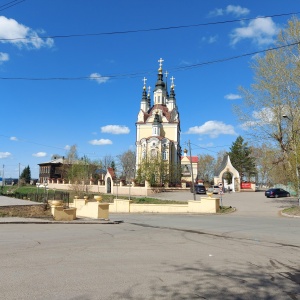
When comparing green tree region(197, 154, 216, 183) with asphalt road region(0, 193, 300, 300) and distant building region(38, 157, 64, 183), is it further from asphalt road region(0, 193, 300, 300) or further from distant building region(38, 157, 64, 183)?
asphalt road region(0, 193, 300, 300)

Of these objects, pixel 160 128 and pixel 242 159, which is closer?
pixel 160 128

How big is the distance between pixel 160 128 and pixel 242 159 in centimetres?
2571

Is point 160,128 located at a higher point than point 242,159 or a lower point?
higher

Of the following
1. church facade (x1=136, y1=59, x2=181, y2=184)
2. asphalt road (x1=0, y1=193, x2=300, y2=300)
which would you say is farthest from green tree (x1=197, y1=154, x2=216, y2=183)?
asphalt road (x1=0, y1=193, x2=300, y2=300)

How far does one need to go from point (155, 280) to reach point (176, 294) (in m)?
0.86

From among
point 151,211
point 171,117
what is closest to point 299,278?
point 151,211

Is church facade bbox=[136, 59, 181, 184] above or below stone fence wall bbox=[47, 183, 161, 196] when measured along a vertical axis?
above

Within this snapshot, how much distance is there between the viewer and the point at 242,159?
94.8 metres

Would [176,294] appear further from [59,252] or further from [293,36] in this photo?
[293,36]

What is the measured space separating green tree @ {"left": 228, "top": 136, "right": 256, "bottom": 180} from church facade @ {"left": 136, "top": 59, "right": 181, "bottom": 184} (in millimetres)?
17280

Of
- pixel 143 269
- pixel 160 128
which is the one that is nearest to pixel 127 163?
pixel 160 128

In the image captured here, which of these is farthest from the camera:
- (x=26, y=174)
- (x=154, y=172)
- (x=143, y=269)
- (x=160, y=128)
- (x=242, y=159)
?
(x=26, y=174)

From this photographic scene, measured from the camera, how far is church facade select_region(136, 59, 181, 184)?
80.2m

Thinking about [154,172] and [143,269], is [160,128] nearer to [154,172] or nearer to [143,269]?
[154,172]
